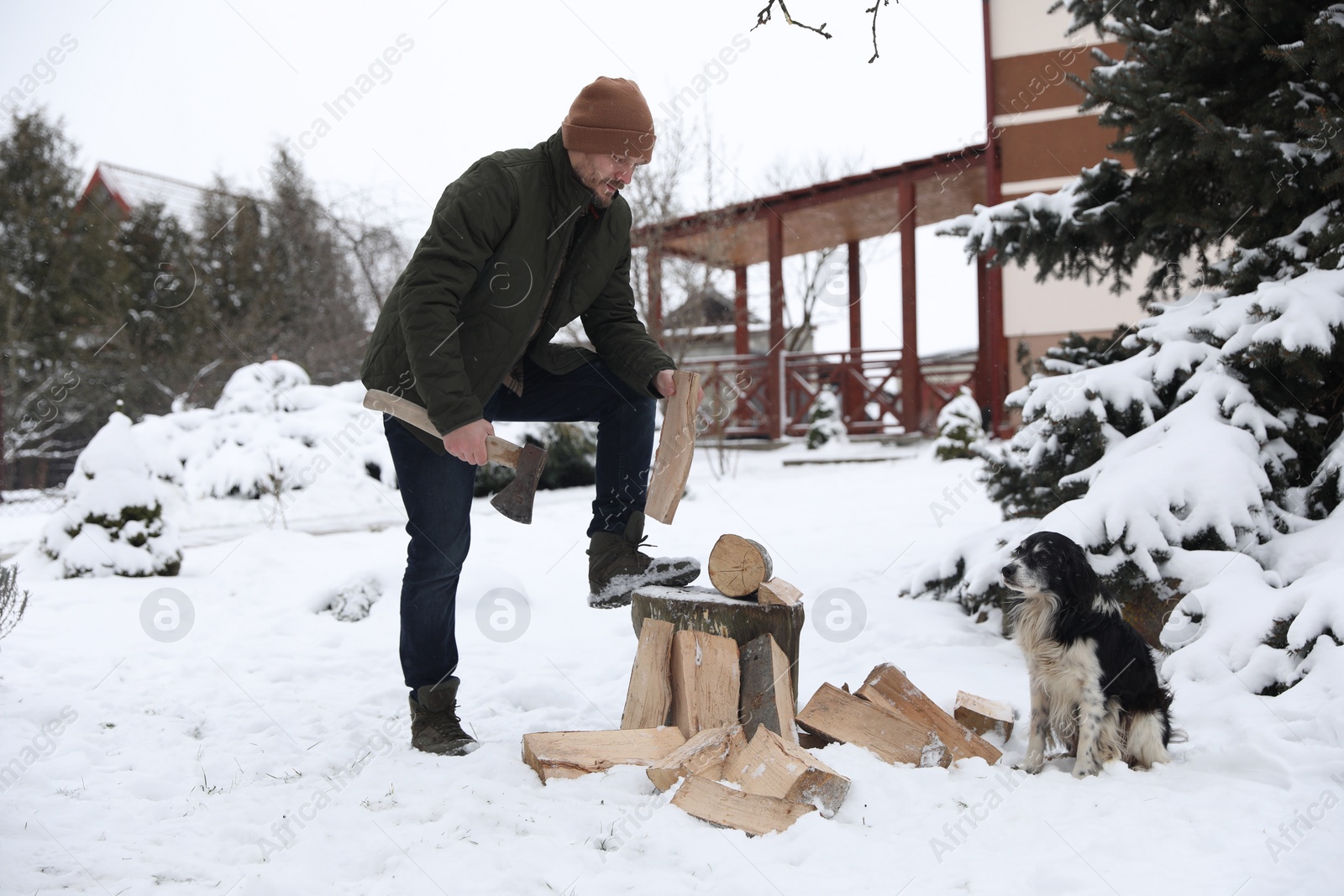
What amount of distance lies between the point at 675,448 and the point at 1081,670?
1.47m

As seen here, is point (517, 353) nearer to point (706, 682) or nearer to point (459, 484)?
point (459, 484)

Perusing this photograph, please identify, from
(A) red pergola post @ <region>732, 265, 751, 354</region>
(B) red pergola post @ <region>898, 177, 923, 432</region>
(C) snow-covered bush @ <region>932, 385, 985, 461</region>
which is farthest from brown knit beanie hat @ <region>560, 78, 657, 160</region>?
(A) red pergola post @ <region>732, 265, 751, 354</region>

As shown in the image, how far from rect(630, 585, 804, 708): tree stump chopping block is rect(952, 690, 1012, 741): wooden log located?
0.59 metres

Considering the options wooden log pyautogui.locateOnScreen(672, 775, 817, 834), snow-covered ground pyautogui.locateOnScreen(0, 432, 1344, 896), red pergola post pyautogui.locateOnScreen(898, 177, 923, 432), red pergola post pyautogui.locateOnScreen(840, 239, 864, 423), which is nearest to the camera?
snow-covered ground pyautogui.locateOnScreen(0, 432, 1344, 896)

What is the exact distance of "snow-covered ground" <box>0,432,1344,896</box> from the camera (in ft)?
6.54

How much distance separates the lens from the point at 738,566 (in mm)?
2859

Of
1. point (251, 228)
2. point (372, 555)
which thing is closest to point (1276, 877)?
point (372, 555)

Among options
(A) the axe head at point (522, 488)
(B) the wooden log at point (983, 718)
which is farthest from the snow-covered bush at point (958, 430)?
(A) the axe head at point (522, 488)

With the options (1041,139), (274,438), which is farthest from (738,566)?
(1041,139)

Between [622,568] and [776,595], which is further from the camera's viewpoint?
[622,568]

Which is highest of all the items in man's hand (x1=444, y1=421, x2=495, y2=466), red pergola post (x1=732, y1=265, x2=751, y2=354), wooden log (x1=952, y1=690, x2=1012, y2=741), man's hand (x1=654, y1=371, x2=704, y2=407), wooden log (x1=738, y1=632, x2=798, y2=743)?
red pergola post (x1=732, y1=265, x2=751, y2=354)

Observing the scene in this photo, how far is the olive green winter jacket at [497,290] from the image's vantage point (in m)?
2.48

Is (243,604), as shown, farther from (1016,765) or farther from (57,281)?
(57,281)

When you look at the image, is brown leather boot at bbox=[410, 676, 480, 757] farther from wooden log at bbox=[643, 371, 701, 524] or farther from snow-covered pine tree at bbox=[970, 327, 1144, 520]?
snow-covered pine tree at bbox=[970, 327, 1144, 520]
